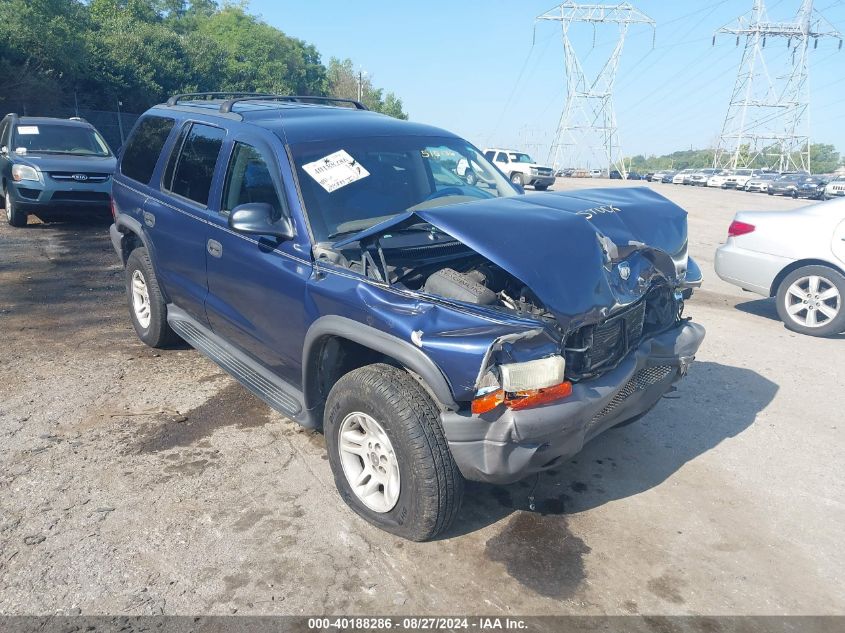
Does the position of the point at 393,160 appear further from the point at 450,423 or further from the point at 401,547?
the point at 401,547

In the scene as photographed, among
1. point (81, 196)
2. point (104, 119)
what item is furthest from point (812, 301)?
point (104, 119)

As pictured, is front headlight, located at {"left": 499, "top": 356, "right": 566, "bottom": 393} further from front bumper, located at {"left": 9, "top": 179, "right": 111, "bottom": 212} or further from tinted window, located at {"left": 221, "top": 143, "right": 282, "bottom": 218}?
front bumper, located at {"left": 9, "top": 179, "right": 111, "bottom": 212}

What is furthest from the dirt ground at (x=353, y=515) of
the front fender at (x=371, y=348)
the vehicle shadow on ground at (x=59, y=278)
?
the vehicle shadow on ground at (x=59, y=278)

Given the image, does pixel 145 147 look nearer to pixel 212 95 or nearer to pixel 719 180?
pixel 212 95

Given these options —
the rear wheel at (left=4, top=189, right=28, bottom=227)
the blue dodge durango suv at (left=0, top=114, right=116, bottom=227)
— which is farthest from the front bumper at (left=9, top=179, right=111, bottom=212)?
the rear wheel at (left=4, top=189, right=28, bottom=227)

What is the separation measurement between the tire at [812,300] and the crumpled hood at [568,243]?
150 inches

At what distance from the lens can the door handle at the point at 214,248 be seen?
162 inches

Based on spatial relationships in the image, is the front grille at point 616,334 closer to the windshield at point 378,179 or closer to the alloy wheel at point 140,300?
the windshield at point 378,179

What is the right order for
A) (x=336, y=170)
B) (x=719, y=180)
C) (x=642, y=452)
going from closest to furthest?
(x=336, y=170), (x=642, y=452), (x=719, y=180)

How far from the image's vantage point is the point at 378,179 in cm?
396

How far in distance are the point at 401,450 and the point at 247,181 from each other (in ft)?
6.72

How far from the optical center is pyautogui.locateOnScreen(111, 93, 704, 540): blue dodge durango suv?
282cm

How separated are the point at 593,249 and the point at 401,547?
173 cm

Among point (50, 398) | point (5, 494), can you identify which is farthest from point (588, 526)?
point (50, 398)
